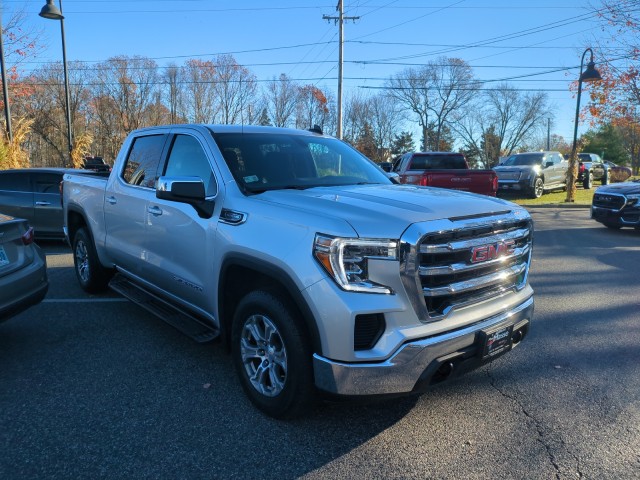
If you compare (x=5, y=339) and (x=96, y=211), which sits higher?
(x=96, y=211)

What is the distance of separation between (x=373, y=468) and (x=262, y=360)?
0.96 m

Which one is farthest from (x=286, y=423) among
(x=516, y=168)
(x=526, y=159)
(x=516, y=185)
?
(x=526, y=159)

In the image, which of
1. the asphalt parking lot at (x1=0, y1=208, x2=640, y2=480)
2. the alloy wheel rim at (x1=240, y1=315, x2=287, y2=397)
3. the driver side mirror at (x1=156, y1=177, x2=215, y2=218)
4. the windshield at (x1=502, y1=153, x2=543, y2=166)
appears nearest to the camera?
the asphalt parking lot at (x1=0, y1=208, x2=640, y2=480)

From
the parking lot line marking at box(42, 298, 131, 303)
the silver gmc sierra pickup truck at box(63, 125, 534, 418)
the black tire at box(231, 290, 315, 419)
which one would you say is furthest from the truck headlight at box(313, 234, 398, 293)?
the parking lot line marking at box(42, 298, 131, 303)

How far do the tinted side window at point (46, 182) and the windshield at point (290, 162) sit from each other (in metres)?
6.69

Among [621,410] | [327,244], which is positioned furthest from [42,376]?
[621,410]

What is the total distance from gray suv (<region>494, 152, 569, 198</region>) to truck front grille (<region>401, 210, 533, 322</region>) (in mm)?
17595

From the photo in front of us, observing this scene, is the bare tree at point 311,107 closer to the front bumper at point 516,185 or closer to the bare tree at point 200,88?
the bare tree at point 200,88

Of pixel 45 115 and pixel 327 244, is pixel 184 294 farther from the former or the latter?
pixel 45 115

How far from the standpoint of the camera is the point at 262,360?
10.3 feet

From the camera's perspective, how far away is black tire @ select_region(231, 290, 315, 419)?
276 centimetres

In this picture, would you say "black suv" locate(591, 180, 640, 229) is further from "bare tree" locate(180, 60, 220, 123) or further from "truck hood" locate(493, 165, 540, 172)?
"bare tree" locate(180, 60, 220, 123)

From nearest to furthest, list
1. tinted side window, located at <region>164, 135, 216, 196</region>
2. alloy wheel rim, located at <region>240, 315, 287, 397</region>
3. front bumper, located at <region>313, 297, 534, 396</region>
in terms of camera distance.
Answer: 1. front bumper, located at <region>313, 297, 534, 396</region>
2. alloy wheel rim, located at <region>240, 315, 287, 397</region>
3. tinted side window, located at <region>164, 135, 216, 196</region>

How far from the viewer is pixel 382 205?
2.95 m
